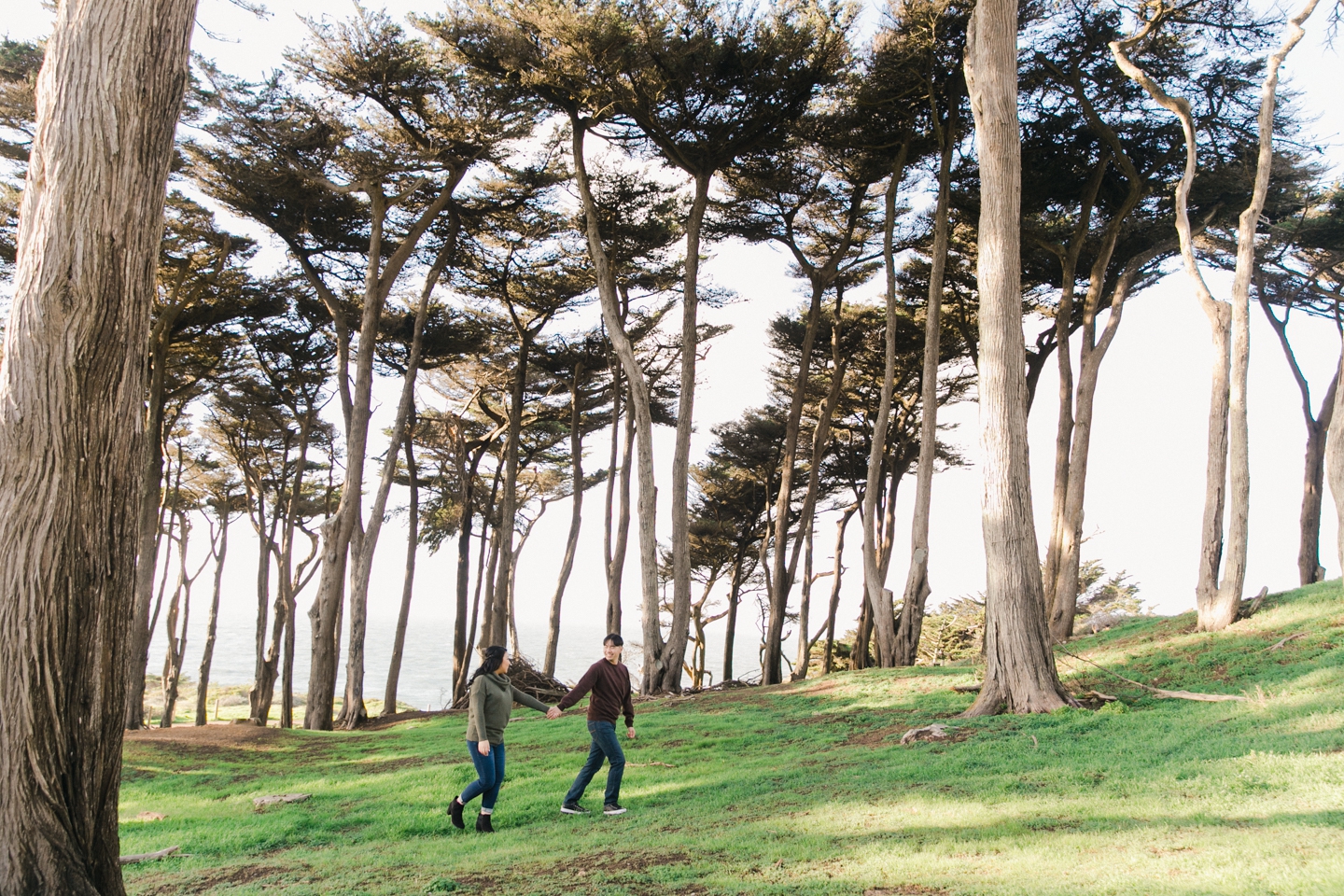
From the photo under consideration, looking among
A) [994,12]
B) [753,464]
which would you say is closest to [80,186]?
[994,12]

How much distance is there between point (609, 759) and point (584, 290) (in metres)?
14.6

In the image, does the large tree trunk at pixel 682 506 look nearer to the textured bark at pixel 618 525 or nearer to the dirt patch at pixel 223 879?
the textured bark at pixel 618 525

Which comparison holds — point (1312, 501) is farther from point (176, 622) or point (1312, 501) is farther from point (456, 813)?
point (176, 622)

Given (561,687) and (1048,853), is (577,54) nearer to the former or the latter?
(561,687)

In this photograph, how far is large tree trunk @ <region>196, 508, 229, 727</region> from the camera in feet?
72.9

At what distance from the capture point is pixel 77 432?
4.02m

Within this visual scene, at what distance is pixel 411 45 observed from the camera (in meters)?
13.8

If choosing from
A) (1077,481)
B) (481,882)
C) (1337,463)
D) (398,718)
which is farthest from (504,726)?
(398,718)

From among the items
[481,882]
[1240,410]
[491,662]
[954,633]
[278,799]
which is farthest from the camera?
[954,633]

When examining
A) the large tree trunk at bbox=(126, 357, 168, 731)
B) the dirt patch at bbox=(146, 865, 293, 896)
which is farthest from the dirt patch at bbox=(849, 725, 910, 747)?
the large tree trunk at bbox=(126, 357, 168, 731)

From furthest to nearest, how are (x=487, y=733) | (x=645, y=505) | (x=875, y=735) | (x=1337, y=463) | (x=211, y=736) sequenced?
(x=645, y=505) → (x=211, y=736) → (x=875, y=735) → (x=1337, y=463) → (x=487, y=733)

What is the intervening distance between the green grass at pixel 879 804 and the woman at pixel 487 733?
0.83 ft

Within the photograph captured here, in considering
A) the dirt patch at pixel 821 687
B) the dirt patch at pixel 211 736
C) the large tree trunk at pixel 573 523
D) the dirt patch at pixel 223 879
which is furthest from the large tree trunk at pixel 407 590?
the dirt patch at pixel 223 879

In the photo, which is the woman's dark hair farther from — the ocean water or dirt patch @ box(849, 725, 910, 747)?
the ocean water
